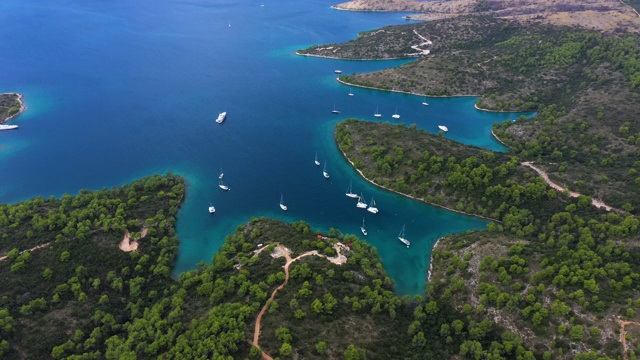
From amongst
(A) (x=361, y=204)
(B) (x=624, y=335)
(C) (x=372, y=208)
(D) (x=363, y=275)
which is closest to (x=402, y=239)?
(C) (x=372, y=208)

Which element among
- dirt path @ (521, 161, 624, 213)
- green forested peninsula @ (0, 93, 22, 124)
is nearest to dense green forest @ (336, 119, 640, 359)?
dirt path @ (521, 161, 624, 213)

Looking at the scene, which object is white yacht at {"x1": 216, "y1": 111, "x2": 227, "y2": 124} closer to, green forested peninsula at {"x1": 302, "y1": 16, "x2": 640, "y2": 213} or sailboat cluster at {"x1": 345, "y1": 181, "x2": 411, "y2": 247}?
sailboat cluster at {"x1": 345, "y1": 181, "x2": 411, "y2": 247}

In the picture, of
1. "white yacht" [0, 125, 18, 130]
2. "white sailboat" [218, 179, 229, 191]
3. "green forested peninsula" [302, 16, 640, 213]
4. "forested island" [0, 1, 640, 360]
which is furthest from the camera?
"white yacht" [0, 125, 18, 130]


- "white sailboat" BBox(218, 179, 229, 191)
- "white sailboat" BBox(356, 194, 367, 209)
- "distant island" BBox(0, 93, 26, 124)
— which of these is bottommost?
"white sailboat" BBox(356, 194, 367, 209)

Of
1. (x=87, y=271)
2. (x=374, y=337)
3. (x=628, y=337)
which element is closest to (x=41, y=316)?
(x=87, y=271)

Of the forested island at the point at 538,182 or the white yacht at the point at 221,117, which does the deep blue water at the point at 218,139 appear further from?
the forested island at the point at 538,182

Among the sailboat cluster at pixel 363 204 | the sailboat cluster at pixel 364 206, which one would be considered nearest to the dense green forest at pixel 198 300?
the sailboat cluster at pixel 364 206
